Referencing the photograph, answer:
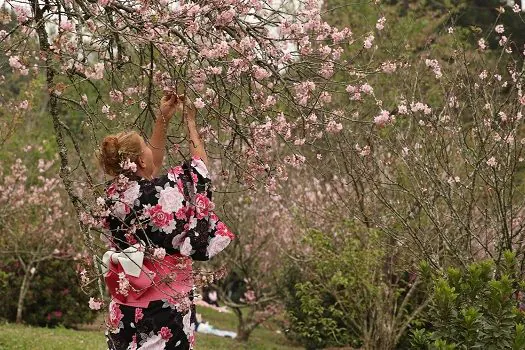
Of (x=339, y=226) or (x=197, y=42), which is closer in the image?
(x=197, y=42)

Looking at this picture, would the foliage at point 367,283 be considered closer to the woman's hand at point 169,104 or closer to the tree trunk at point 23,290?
the woman's hand at point 169,104

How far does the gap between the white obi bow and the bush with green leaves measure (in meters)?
1.38

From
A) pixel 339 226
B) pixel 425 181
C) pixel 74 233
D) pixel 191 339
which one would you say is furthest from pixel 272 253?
pixel 191 339

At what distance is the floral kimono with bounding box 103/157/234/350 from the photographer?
134 inches

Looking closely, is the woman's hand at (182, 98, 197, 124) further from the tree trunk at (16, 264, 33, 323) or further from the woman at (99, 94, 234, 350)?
the tree trunk at (16, 264, 33, 323)

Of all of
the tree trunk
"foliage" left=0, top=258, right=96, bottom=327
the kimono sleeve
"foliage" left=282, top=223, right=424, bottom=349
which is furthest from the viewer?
"foliage" left=0, top=258, right=96, bottom=327

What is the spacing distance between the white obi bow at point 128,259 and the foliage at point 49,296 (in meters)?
9.01

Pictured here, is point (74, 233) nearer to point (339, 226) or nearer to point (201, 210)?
point (339, 226)

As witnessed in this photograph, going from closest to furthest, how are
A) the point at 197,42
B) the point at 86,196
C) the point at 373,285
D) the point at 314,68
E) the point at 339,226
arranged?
the point at 86,196
the point at 197,42
the point at 314,68
the point at 373,285
the point at 339,226

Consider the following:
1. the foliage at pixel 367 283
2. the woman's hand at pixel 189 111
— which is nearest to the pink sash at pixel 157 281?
the woman's hand at pixel 189 111

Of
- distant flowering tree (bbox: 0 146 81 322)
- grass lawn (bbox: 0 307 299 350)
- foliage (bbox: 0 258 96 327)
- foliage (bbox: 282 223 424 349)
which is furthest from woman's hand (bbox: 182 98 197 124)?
foliage (bbox: 0 258 96 327)

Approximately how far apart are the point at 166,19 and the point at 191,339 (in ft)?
4.51

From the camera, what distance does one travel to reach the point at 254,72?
13.3ft

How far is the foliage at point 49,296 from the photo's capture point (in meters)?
12.3
